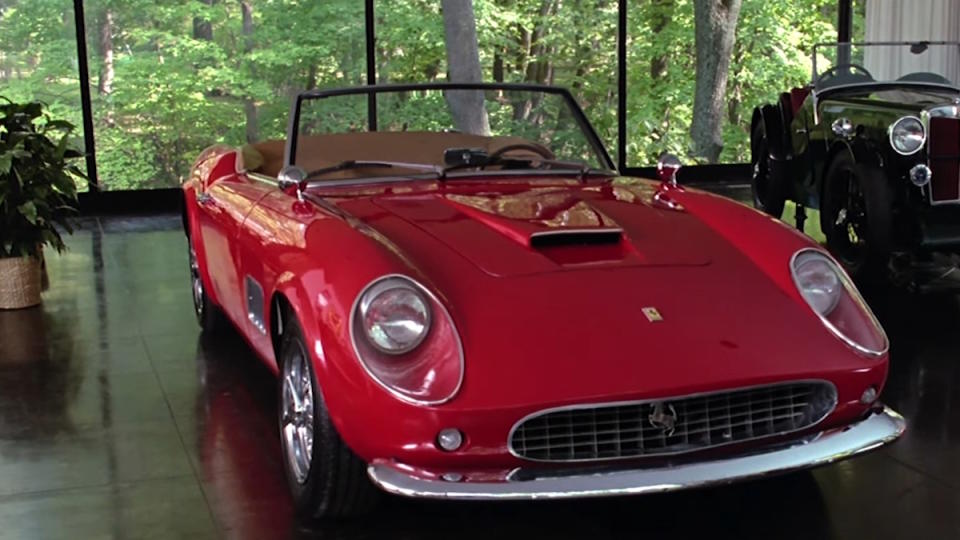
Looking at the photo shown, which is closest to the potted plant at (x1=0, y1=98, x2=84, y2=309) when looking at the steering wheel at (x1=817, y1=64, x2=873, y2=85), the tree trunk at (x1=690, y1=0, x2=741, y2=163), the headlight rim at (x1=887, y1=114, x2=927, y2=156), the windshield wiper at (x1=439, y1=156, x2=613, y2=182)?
the windshield wiper at (x1=439, y1=156, x2=613, y2=182)

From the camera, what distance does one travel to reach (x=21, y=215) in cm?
539

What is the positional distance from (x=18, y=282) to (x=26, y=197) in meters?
0.43

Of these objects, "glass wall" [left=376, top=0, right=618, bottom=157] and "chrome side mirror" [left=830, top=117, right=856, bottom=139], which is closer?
"chrome side mirror" [left=830, top=117, right=856, bottom=139]

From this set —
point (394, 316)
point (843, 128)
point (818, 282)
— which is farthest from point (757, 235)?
point (843, 128)

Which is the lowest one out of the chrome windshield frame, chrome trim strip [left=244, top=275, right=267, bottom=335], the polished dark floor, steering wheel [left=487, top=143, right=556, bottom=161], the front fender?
A: the polished dark floor

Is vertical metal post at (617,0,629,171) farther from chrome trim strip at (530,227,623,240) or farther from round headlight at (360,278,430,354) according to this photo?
round headlight at (360,278,430,354)

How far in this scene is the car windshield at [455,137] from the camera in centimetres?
356

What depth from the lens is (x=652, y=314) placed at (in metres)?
2.57

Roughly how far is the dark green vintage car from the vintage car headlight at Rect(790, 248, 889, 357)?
9.60 feet

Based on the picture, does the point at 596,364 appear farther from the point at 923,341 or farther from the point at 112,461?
the point at 923,341

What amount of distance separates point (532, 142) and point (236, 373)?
143cm

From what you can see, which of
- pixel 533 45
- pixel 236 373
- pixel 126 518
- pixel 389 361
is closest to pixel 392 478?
pixel 389 361

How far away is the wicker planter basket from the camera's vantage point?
17.7ft

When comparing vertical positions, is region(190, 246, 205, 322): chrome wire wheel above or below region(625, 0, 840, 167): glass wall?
below
